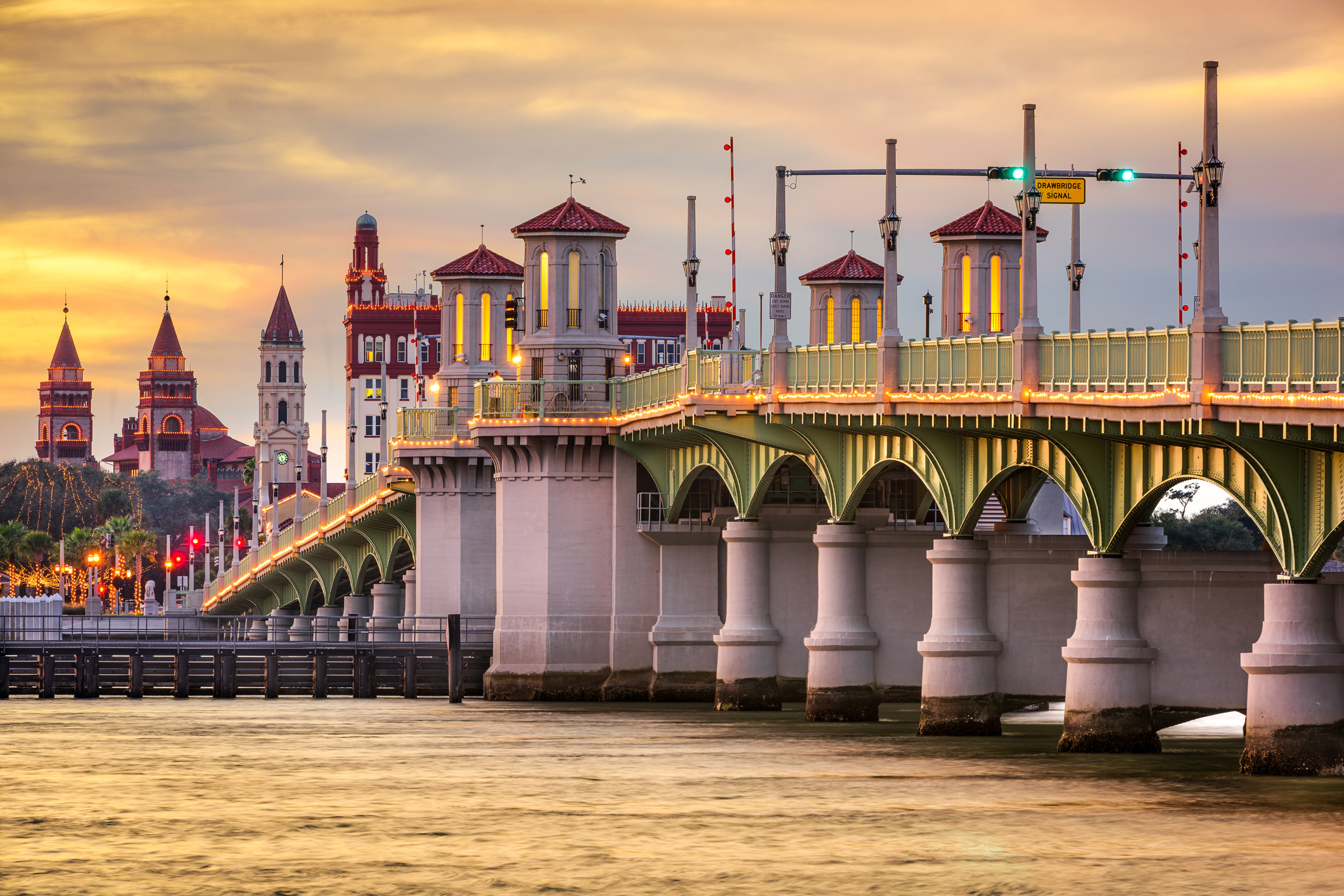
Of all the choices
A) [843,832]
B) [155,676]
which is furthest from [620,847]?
[155,676]

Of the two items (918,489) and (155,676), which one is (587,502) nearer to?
(918,489)

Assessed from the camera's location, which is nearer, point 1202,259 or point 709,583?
point 1202,259

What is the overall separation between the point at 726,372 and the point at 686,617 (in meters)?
14.8

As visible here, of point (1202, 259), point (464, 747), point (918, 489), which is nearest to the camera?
point (1202, 259)

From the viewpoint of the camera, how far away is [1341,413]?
138ft

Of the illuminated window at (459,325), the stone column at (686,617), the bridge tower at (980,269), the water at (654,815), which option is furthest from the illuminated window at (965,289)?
the water at (654,815)

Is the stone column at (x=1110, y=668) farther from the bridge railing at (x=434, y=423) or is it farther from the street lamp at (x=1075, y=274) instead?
the bridge railing at (x=434, y=423)

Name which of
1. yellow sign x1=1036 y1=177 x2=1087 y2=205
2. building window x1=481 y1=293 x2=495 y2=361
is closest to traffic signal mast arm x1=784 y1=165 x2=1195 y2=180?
yellow sign x1=1036 y1=177 x2=1087 y2=205

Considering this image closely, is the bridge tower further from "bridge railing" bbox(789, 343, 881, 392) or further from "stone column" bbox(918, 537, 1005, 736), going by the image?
"stone column" bbox(918, 537, 1005, 736)

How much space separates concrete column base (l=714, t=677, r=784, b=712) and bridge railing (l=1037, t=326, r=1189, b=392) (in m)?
25.7

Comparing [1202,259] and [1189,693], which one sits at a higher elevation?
[1202,259]

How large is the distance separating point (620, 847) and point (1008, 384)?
16.9 m

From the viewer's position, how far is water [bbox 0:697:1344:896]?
38969mm

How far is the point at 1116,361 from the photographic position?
50688 mm
